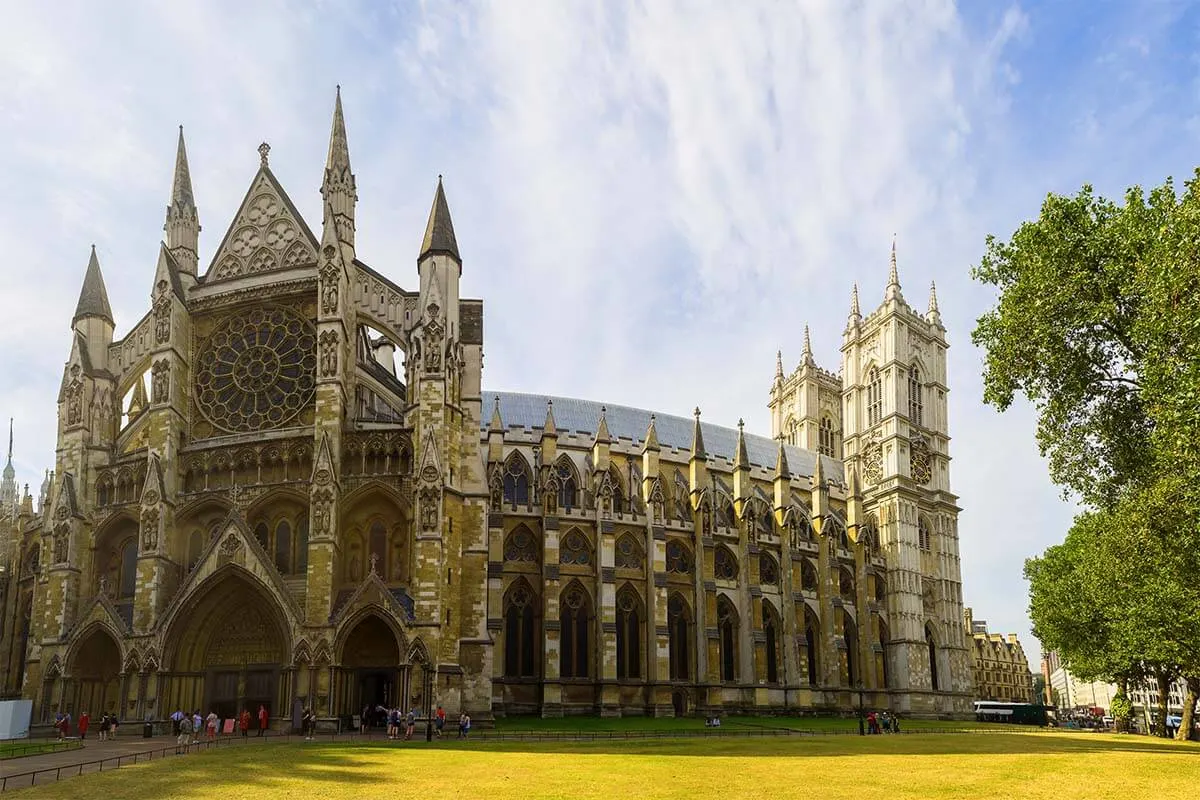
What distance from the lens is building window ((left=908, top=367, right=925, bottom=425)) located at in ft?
260

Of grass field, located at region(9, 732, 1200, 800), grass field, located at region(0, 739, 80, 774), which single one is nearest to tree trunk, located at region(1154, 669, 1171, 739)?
grass field, located at region(9, 732, 1200, 800)

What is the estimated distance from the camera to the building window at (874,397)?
7912cm

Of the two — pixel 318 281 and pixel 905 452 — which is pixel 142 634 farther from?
pixel 905 452

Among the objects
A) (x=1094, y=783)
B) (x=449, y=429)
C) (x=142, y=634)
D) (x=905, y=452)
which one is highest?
(x=905, y=452)

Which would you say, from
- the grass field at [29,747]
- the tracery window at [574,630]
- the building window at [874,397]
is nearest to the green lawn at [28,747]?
the grass field at [29,747]

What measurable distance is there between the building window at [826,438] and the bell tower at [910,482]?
18.8 feet

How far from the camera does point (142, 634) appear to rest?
41344mm

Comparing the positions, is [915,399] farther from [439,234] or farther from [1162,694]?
[439,234]

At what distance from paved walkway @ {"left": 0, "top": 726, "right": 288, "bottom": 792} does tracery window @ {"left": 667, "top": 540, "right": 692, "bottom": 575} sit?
2820 cm

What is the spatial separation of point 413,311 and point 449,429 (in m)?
6.46

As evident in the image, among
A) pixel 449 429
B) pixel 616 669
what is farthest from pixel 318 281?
pixel 616 669

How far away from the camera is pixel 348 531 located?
42719 millimetres

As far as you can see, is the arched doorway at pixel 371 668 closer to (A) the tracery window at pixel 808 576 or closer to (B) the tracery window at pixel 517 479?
(B) the tracery window at pixel 517 479

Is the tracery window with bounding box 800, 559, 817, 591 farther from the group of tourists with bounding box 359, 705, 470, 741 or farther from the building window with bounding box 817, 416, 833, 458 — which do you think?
the group of tourists with bounding box 359, 705, 470, 741
